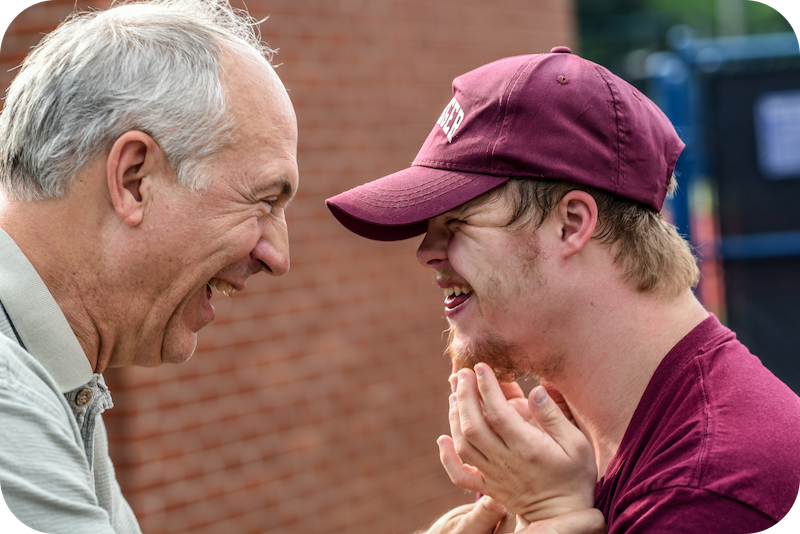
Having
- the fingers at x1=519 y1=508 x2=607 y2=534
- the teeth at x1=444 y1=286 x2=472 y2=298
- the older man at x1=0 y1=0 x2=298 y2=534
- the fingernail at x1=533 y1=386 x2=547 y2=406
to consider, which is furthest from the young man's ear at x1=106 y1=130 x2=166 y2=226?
the fingers at x1=519 y1=508 x2=607 y2=534

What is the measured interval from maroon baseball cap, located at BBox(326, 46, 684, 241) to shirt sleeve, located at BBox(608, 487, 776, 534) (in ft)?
2.71

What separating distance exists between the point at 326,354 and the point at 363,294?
0.53 m

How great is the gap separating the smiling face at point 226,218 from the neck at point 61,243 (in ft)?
0.50

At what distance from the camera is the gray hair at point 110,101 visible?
75.5 inches

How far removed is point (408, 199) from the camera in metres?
2.24

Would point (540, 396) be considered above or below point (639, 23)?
above

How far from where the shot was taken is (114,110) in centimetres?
192

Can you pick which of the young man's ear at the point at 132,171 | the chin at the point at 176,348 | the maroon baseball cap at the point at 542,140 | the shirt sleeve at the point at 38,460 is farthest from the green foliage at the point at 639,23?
the shirt sleeve at the point at 38,460

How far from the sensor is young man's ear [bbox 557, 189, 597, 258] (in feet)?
6.95

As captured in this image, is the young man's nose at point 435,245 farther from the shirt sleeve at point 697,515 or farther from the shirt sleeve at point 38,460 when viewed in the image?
the shirt sleeve at point 38,460

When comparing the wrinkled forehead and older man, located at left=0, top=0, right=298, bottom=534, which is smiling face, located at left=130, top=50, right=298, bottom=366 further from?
the wrinkled forehead

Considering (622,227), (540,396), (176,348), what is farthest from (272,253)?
(622,227)

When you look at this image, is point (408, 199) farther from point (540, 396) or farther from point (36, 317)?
point (36, 317)

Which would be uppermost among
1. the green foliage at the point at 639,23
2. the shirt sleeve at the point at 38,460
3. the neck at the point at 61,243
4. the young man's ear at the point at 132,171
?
the young man's ear at the point at 132,171
